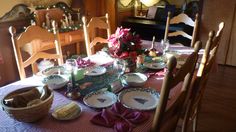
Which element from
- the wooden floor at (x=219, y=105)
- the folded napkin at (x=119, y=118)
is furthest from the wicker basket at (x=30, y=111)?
the wooden floor at (x=219, y=105)

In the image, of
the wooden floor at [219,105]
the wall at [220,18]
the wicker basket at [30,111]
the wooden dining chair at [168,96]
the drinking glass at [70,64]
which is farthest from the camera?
the wall at [220,18]

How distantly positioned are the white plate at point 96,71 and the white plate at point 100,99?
276 millimetres

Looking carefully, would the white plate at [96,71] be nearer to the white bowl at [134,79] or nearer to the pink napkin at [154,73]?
the white bowl at [134,79]

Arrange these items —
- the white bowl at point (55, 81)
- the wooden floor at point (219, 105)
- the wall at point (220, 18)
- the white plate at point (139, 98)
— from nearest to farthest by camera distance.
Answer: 1. the white plate at point (139, 98)
2. the white bowl at point (55, 81)
3. the wooden floor at point (219, 105)
4. the wall at point (220, 18)

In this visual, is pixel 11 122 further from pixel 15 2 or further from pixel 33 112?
pixel 15 2

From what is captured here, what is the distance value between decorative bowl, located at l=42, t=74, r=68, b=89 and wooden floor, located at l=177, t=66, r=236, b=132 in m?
1.35

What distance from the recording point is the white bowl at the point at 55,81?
1.29m

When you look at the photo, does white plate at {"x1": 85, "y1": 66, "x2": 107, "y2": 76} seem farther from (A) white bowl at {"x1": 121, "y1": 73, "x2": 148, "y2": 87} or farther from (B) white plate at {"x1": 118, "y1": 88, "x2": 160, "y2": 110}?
(B) white plate at {"x1": 118, "y1": 88, "x2": 160, "y2": 110}

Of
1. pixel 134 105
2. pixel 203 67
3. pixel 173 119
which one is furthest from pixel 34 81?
pixel 203 67

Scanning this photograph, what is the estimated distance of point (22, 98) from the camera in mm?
1015

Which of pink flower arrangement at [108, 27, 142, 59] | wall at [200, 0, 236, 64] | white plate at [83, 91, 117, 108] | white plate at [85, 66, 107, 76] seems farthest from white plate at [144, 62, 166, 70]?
wall at [200, 0, 236, 64]

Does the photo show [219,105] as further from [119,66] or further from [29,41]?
[29,41]

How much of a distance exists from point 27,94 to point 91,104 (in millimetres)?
304

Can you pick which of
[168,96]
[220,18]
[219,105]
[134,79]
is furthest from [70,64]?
[220,18]
